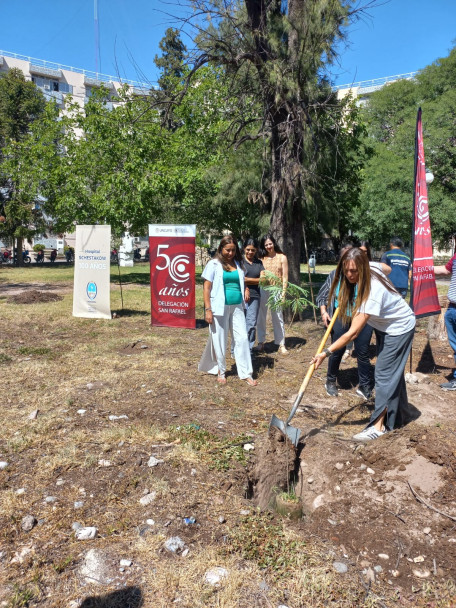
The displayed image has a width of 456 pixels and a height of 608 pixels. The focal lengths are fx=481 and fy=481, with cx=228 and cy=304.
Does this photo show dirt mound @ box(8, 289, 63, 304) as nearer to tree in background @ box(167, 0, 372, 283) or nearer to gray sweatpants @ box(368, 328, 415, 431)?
tree in background @ box(167, 0, 372, 283)

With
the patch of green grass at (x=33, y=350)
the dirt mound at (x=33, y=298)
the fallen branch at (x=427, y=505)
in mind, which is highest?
the dirt mound at (x=33, y=298)

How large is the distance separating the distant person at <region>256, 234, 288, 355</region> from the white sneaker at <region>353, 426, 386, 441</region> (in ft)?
10.3

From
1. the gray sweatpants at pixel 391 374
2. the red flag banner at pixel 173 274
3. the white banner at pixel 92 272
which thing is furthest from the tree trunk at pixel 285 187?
the gray sweatpants at pixel 391 374

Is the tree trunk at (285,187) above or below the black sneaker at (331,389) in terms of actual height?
above

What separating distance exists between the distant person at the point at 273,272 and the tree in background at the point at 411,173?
14.0 m

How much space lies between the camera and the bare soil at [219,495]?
2.60 metres

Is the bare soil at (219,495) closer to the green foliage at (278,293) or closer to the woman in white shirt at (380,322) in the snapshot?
the woman in white shirt at (380,322)

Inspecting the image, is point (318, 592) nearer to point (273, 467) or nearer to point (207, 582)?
point (207, 582)

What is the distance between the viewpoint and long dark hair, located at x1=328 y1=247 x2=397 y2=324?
12.3 feet

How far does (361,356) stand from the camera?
17.7 ft

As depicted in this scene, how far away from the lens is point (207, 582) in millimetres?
2621

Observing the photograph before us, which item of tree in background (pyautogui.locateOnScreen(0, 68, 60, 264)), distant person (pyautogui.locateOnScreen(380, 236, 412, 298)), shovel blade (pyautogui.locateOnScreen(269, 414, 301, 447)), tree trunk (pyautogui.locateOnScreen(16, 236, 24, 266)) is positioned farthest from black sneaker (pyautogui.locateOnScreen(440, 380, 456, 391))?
tree trunk (pyautogui.locateOnScreen(16, 236, 24, 266))

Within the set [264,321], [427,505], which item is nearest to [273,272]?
[264,321]

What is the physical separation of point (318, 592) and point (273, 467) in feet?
3.72
